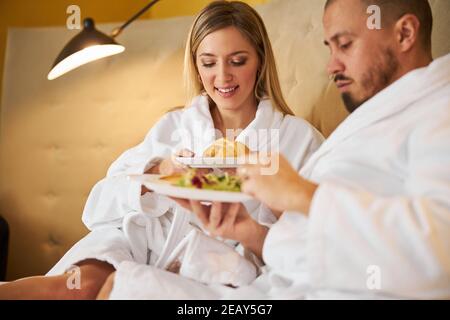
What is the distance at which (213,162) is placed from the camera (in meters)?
0.97

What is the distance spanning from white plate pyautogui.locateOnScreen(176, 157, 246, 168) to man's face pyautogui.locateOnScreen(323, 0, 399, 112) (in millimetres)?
296

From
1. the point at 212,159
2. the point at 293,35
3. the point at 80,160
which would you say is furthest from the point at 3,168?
the point at 293,35

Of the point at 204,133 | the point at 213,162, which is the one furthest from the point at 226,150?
the point at 204,133

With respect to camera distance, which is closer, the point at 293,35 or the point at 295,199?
the point at 295,199

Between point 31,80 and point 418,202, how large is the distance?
112cm

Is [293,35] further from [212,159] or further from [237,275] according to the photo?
[237,275]

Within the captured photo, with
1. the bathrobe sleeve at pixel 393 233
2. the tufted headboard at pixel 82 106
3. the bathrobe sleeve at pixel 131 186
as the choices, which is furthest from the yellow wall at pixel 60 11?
the bathrobe sleeve at pixel 393 233

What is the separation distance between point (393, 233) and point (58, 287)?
2.20 ft

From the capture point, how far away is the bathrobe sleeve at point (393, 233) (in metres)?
0.72

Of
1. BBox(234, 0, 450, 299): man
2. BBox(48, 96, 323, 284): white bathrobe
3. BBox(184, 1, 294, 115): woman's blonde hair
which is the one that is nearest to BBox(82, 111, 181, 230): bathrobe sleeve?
BBox(48, 96, 323, 284): white bathrobe

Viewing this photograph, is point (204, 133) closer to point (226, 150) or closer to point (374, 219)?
point (226, 150)

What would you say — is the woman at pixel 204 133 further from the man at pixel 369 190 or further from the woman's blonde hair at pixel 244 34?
the man at pixel 369 190

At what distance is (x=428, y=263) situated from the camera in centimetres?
71

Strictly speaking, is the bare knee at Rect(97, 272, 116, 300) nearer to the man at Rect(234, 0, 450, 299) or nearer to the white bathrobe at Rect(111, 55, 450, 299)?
the white bathrobe at Rect(111, 55, 450, 299)
